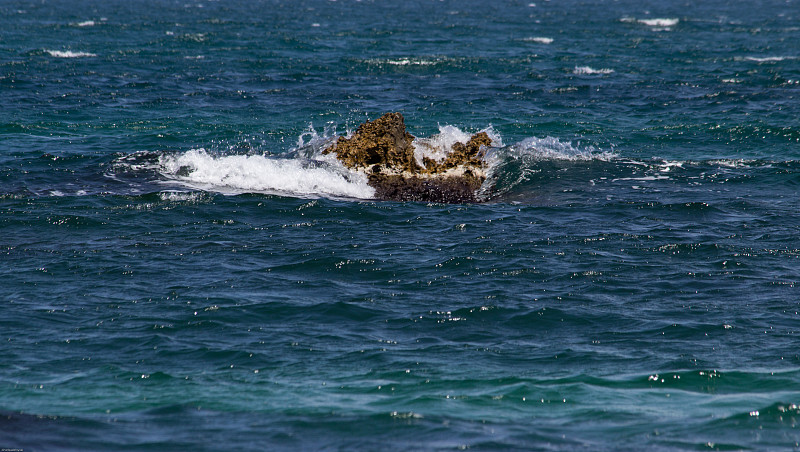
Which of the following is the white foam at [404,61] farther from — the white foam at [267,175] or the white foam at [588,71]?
the white foam at [267,175]

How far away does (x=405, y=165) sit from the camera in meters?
17.8

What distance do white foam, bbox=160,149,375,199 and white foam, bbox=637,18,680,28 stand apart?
157 ft

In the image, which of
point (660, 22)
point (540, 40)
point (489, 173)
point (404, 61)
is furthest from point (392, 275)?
point (660, 22)

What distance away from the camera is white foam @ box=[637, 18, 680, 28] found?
197 feet

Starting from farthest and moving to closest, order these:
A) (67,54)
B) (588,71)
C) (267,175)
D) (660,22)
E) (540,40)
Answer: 1. (660,22)
2. (540,40)
3. (67,54)
4. (588,71)
5. (267,175)

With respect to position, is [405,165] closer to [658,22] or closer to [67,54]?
[67,54]

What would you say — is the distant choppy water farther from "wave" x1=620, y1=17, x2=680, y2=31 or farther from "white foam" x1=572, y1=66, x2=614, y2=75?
"wave" x1=620, y1=17, x2=680, y2=31

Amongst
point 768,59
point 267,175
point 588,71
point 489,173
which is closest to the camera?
point 267,175

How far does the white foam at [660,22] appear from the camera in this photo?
197 feet

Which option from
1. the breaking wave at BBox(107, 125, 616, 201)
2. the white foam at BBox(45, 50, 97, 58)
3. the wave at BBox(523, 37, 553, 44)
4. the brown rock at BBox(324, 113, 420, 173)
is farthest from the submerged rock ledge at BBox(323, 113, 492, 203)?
the wave at BBox(523, 37, 553, 44)

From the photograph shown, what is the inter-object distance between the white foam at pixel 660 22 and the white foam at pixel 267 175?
4771 centimetres

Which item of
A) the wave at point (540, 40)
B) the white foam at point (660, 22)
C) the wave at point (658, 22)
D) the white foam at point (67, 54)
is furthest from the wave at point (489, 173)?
the white foam at point (660, 22)

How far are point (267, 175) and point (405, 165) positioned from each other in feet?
9.69

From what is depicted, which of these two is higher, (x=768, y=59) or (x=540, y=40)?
(x=540, y=40)
